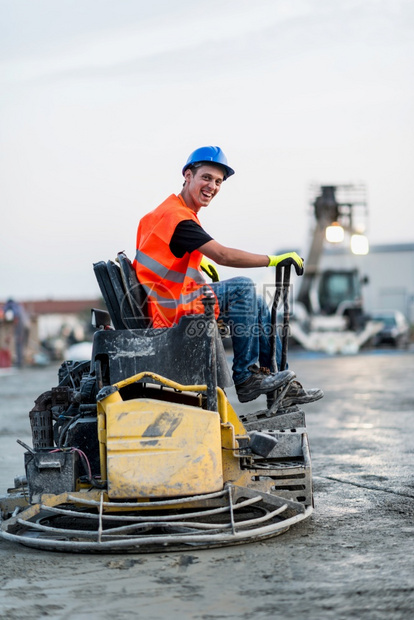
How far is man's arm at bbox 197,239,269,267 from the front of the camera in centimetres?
509

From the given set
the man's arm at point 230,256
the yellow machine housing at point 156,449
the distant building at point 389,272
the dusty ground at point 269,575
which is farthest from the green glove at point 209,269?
the distant building at point 389,272

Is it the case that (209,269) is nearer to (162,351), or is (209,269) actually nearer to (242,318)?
(242,318)

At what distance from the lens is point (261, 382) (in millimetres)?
5375

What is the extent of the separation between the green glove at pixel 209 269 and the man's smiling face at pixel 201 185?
49cm

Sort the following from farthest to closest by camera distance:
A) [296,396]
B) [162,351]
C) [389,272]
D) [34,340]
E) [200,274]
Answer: [389,272] < [34,340] < [296,396] < [200,274] < [162,351]

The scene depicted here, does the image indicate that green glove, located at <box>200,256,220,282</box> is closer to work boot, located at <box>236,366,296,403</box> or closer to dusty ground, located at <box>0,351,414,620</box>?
work boot, located at <box>236,366,296,403</box>

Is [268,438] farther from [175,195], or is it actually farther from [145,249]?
[175,195]

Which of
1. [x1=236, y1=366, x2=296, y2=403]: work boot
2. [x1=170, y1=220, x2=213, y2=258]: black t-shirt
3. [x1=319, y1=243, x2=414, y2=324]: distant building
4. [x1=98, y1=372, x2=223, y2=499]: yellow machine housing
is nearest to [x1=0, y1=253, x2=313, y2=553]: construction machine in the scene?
[x1=98, y1=372, x2=223, y2=499]: yellow machine housing

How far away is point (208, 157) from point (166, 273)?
0.75 meters

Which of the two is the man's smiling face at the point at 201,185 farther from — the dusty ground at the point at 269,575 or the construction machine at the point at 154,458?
the dusty ground at the point at 269,575

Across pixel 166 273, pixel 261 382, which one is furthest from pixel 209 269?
pixel 261 382

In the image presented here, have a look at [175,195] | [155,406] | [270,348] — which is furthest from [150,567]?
[175,195]

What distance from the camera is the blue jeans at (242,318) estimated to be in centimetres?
544

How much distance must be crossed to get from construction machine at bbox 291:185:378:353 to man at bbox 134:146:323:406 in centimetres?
2760
